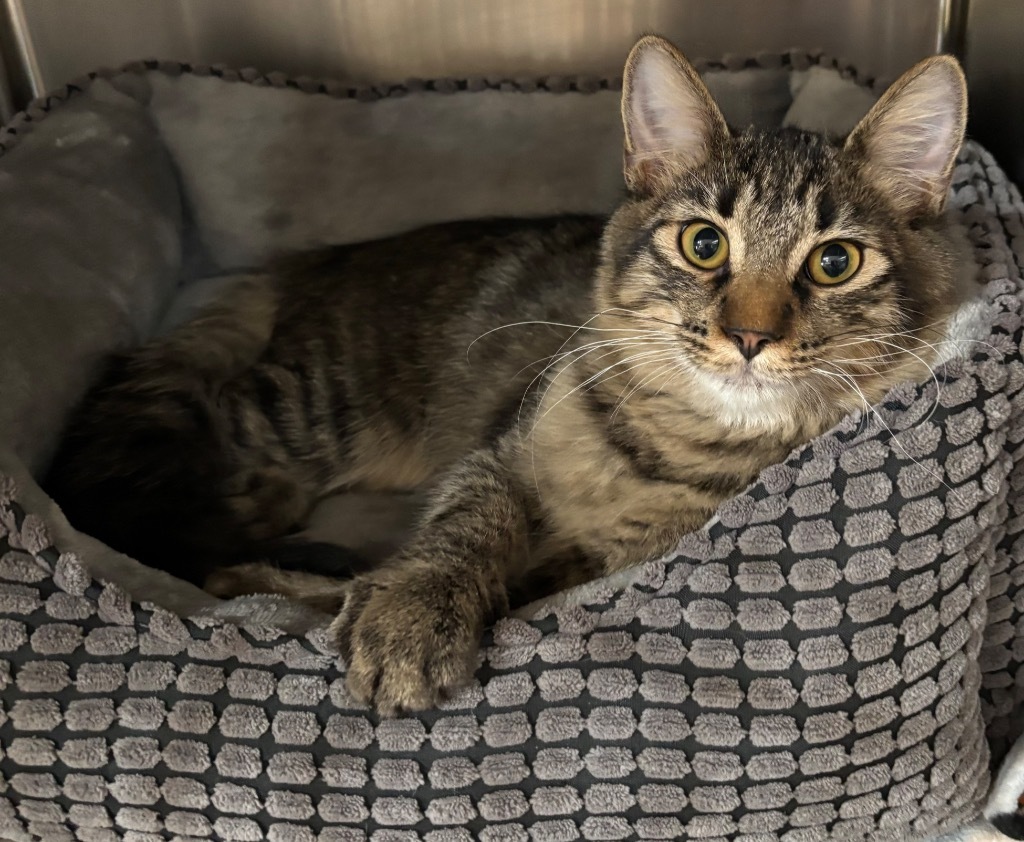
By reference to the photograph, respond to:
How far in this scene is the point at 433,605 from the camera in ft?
3.68

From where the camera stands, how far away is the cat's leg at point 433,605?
1.07 m

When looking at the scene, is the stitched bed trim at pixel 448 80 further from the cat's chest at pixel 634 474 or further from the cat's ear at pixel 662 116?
the cat's chest at pixel 634 474

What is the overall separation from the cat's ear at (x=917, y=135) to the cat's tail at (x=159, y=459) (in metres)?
1.18

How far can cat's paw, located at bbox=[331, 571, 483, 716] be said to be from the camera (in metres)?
1.07

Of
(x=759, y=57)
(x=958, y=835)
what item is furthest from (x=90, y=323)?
(x=958, y=835)

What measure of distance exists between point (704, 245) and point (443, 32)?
126cm

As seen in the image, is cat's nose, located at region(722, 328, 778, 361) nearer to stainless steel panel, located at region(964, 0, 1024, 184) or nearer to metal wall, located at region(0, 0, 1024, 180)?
stainless steel panel, located at region(964, 0, 1024, 184)

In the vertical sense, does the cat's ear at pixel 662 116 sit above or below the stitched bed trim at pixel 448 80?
above

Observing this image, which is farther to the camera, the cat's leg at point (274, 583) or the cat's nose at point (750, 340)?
the cat's leg at point (274, 583)

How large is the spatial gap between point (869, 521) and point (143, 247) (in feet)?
5.03

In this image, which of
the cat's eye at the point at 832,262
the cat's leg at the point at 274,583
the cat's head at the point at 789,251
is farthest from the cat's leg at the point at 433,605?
the cat's eye at the point at 832,262

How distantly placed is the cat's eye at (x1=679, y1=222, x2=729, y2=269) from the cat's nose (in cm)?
17

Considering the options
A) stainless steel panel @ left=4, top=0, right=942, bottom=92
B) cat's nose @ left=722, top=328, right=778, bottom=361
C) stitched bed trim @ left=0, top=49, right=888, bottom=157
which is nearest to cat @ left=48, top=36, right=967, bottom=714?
cat's nose @ left=722, top=328, right=778, bottom=361

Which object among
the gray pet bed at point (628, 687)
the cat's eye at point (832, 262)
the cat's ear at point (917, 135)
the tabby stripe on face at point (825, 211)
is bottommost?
the gray pet bed at point (628, 687)
